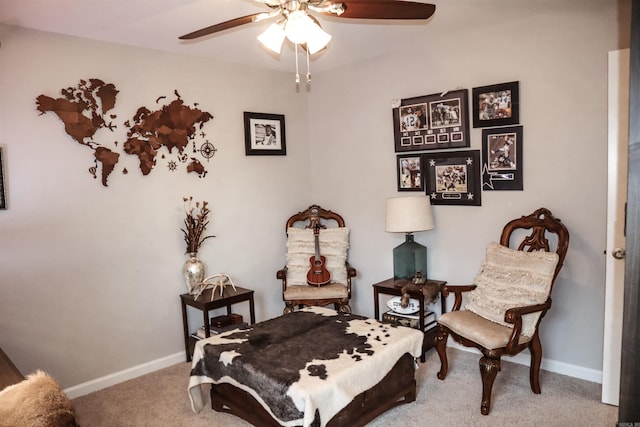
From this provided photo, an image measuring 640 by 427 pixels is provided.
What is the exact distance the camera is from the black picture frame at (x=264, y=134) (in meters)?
4.10

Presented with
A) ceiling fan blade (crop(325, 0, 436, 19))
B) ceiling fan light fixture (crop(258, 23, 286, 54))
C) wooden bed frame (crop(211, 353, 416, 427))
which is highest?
ceiling fan blade (crop(325, 0, 436, 19))

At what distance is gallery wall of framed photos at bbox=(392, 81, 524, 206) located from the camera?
327 centimetres

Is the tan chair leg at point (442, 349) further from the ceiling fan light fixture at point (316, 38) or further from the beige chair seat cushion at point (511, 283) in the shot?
the ceiling fan light fixture at point (316, 38)

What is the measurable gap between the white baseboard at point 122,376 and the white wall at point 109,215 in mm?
43

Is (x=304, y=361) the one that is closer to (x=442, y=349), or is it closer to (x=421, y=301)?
(x=442, y=349)

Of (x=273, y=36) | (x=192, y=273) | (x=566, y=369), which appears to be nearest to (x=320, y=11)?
(x=273, y=36)

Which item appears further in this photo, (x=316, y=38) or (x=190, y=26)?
(x=190, y=26)

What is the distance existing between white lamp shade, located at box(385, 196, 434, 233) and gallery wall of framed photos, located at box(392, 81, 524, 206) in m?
0.24

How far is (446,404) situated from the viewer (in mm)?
2793

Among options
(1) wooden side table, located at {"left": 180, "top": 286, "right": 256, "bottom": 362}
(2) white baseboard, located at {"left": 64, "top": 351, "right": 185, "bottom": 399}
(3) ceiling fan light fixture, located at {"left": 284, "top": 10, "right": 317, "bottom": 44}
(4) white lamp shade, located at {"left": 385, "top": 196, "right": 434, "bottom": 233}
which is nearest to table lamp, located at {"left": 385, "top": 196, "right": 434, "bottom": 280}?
(4) white lamp shade, located at {"left": 385, "top": 196, "right": 434, "bottom": 233}

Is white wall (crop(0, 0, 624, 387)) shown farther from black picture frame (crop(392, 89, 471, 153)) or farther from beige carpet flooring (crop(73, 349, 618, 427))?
beige carpet flooring (crop(73, 349, 618, 427))

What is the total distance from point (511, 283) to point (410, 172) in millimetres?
1312

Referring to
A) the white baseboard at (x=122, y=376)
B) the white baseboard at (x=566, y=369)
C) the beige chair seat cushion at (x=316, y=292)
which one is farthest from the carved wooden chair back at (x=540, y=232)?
the white baseboard at (x=122, y=376)

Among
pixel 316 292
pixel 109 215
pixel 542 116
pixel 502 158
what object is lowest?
pixel 316 292
